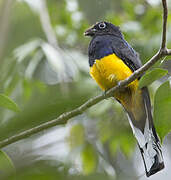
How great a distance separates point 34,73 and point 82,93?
1.92m

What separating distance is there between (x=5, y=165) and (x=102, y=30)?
2.40m

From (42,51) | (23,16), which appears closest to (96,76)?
(42,51)

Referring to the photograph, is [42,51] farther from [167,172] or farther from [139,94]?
[167,172]

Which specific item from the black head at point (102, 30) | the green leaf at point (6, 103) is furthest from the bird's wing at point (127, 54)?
the green leaf at point (6, 103)

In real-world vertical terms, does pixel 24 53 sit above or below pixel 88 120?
above

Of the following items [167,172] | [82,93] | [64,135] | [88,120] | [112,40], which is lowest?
[167,172]

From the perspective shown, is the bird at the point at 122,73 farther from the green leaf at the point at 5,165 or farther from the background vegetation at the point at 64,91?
the green leaf at the point at 5,165

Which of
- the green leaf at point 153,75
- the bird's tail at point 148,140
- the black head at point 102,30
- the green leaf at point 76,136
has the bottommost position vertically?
the green leaf at point 76,136

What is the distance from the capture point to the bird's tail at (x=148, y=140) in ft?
5.85

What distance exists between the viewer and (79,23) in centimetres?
495

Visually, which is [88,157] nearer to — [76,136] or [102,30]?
[76,136]

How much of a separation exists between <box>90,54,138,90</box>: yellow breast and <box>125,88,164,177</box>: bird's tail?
9.7 inches

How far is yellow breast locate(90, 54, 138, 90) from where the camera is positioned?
8.87 ft

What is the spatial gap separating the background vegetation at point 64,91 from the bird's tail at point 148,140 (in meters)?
0.17
